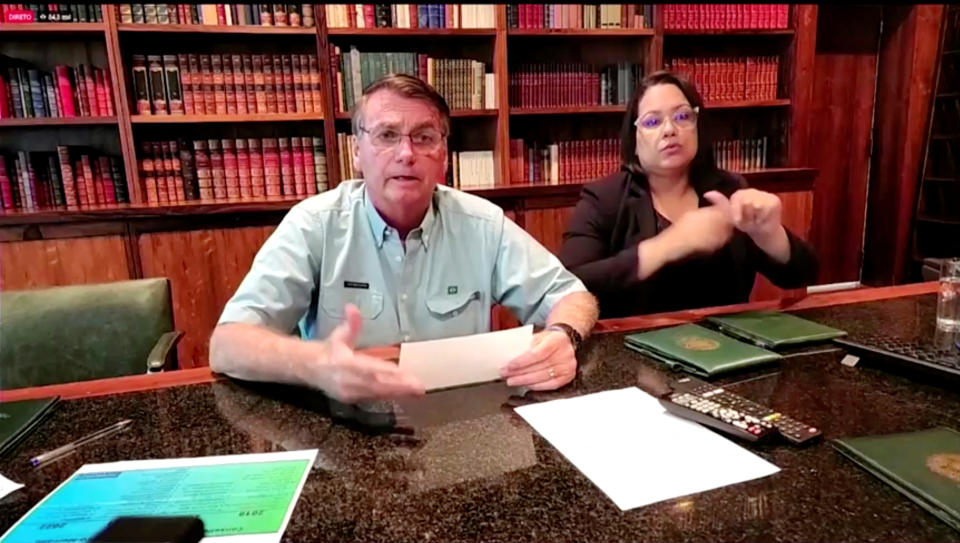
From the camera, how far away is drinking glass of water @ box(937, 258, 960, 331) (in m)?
1.30

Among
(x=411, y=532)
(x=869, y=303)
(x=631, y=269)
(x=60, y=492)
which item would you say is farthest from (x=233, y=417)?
(x=869, y=303)

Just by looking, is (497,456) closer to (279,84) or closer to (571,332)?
(571,332)

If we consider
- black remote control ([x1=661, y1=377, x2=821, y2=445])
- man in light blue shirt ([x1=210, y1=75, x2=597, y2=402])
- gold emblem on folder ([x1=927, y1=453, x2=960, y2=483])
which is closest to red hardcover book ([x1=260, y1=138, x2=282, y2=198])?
man in light blue shirt ([x1=210, y1=75, x2=597, y2=402])

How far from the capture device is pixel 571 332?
1.27 m

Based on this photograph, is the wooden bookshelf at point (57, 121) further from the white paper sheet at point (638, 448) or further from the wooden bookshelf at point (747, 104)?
the wooden bookshelf at point (747, 104)

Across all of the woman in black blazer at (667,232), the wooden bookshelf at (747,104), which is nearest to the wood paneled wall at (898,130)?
the wooden bookshelf at (747,104)

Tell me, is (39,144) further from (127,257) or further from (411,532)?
(411,532)

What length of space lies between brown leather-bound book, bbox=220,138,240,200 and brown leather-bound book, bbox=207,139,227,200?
14mm

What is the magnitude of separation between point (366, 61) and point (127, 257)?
1.34m

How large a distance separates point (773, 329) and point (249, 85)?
247 centimetres

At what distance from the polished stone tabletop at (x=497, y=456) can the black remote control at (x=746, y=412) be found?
2 centimetres

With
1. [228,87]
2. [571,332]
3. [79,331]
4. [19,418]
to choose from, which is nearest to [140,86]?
[228,87]

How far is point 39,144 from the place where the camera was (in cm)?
292

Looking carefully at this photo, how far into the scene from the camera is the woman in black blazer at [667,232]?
65.6 inches
